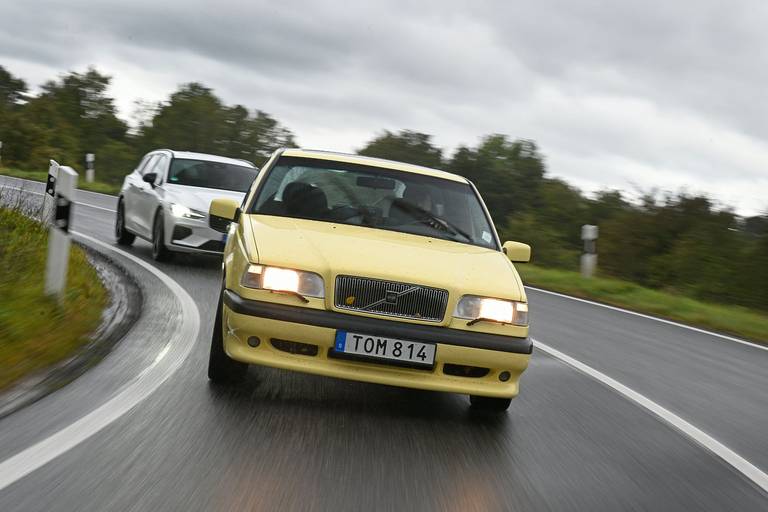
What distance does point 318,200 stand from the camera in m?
6.36

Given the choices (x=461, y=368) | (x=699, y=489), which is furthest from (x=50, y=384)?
(x=699, y=489)

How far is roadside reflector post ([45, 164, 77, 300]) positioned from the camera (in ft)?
25.5

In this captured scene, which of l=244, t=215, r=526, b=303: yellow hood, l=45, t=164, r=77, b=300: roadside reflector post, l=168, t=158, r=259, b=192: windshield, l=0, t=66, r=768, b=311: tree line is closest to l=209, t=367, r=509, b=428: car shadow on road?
l=244, t=215, r=526, b=303: yellow hood

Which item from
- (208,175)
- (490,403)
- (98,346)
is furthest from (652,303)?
Result: (98,346)

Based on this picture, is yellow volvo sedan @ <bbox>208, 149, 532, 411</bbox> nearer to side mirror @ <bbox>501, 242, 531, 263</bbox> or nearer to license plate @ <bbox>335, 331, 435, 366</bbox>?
license plate @ <bbox>335, 331, 435, 366</bbox>

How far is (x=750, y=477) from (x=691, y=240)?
28.4 m

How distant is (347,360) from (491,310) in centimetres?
89

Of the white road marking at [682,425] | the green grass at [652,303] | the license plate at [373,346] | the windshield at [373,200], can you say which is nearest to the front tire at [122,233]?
the green grass at [652,303]

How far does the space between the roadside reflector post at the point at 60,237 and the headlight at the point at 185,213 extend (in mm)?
3970

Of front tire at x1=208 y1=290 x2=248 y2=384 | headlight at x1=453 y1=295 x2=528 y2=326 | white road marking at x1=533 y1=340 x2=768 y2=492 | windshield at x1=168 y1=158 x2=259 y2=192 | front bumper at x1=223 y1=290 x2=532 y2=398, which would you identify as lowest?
white road marking at x1=533 y1=340 x2=768 y2=492

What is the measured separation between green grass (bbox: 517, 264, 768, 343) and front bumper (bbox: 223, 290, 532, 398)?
786 centimetres

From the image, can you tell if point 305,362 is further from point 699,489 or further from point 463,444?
point 699,489

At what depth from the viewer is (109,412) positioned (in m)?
4.79

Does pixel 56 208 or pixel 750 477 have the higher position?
pixel 56 208
